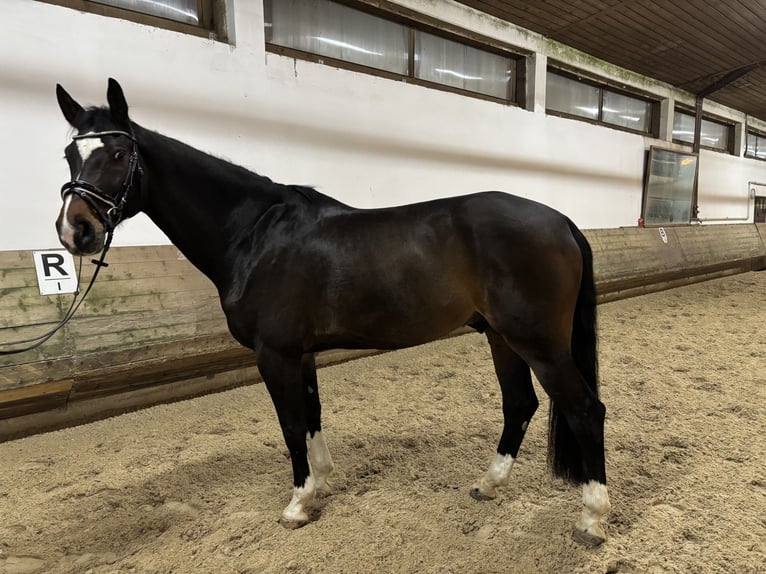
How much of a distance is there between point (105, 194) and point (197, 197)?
0.30 metres

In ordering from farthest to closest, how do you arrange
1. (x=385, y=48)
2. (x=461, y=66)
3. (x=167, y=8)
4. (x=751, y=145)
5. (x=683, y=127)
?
(x=751, y=145)
(x=683, y=127)
(x=461, y=66)
(x=385, y=48)
(x=167, y=8)

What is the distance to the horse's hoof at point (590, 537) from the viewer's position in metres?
1.43

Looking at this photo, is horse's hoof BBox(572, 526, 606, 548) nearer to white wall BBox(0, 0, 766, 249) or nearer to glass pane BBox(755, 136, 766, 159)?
white wall BBox(0, 0, 766, 249)

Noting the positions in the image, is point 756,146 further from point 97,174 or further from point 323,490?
point 97,174

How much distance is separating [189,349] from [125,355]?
36 cm

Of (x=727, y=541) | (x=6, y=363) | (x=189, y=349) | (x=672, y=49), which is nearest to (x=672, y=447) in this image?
(x=727, y=541)

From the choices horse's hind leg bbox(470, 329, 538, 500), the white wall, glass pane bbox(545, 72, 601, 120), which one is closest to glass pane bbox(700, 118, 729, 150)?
glass pane bbox(545, 72, 601, 120)

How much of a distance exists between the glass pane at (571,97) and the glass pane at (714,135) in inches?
151

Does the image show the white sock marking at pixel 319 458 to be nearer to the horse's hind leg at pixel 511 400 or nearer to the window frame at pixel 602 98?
the horse's hind leg at pixel 511 400

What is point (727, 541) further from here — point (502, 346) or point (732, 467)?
point (502, 346)

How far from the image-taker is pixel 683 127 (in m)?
→ 7.71

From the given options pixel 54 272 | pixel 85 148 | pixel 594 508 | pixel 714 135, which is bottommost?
pixel 594 508

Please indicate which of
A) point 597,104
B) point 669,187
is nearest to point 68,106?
point 597,104

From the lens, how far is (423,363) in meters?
3.38
